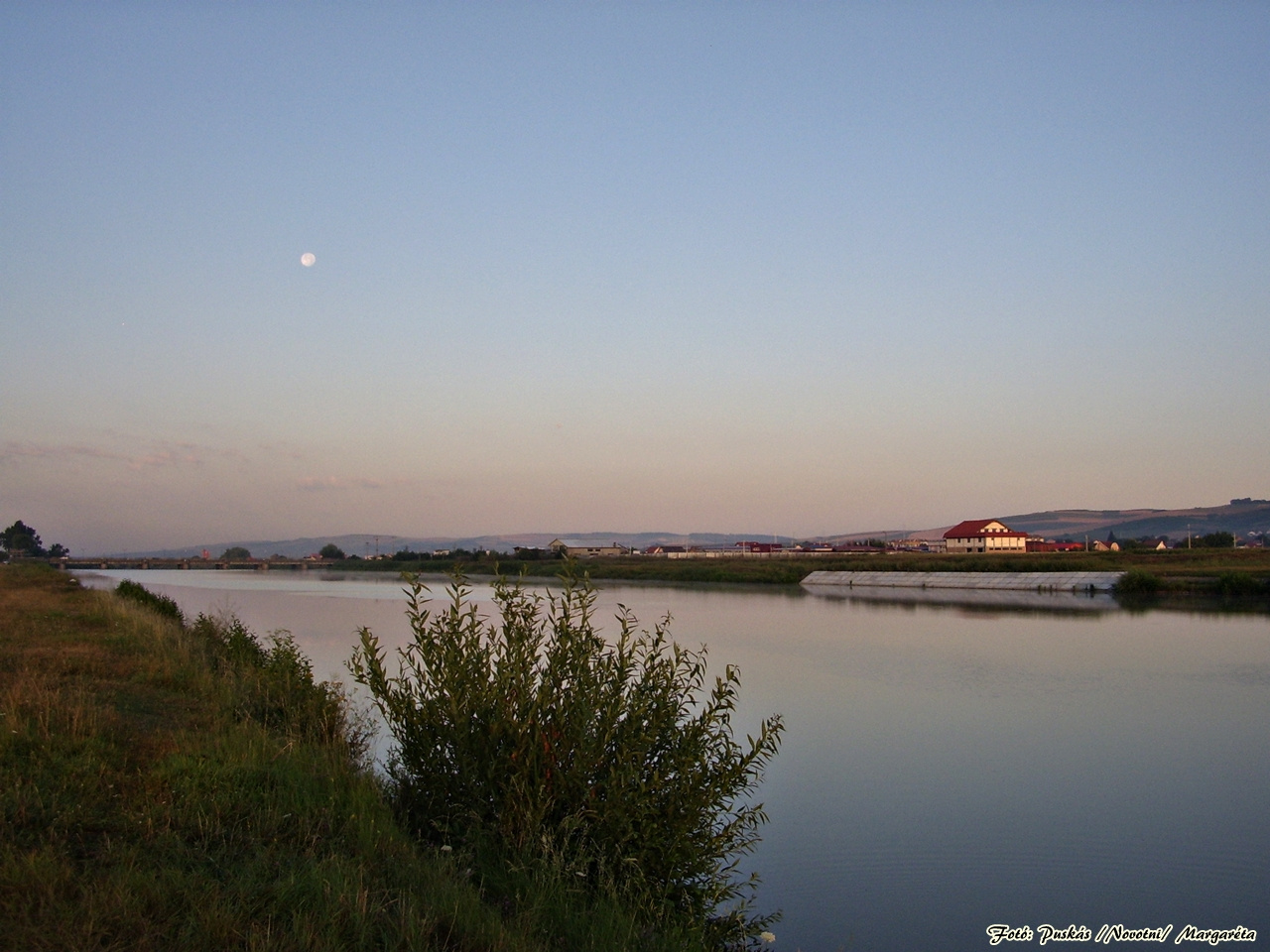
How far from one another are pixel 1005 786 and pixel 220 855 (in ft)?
28.0

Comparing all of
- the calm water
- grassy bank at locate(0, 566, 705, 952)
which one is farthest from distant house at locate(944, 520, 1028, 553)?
grassy bank at locate(0, 566, 705, 952)

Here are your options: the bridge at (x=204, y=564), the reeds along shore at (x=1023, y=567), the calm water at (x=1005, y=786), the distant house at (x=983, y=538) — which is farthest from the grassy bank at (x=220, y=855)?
→ the bridge at (x=204, y=564)

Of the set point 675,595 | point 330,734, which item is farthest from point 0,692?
point 675,595

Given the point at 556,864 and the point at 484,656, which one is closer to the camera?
the point at 556,864

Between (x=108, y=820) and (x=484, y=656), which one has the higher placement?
(x=484, y=656)

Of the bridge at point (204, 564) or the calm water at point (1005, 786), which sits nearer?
the calm water at point (1005, 786)

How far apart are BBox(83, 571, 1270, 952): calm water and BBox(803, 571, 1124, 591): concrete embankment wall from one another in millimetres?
20877

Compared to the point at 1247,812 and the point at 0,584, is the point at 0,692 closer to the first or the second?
the point at 1247,812

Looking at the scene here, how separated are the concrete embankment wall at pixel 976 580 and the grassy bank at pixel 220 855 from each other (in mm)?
42491

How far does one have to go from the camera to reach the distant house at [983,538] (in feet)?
299

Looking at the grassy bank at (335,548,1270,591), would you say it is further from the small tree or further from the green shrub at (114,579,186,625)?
the small tree

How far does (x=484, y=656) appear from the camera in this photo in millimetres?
6547

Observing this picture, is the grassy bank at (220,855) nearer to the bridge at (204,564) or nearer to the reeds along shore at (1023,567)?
the reeds along shore at (1023,567)

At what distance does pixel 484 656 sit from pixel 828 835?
410 centimetres
